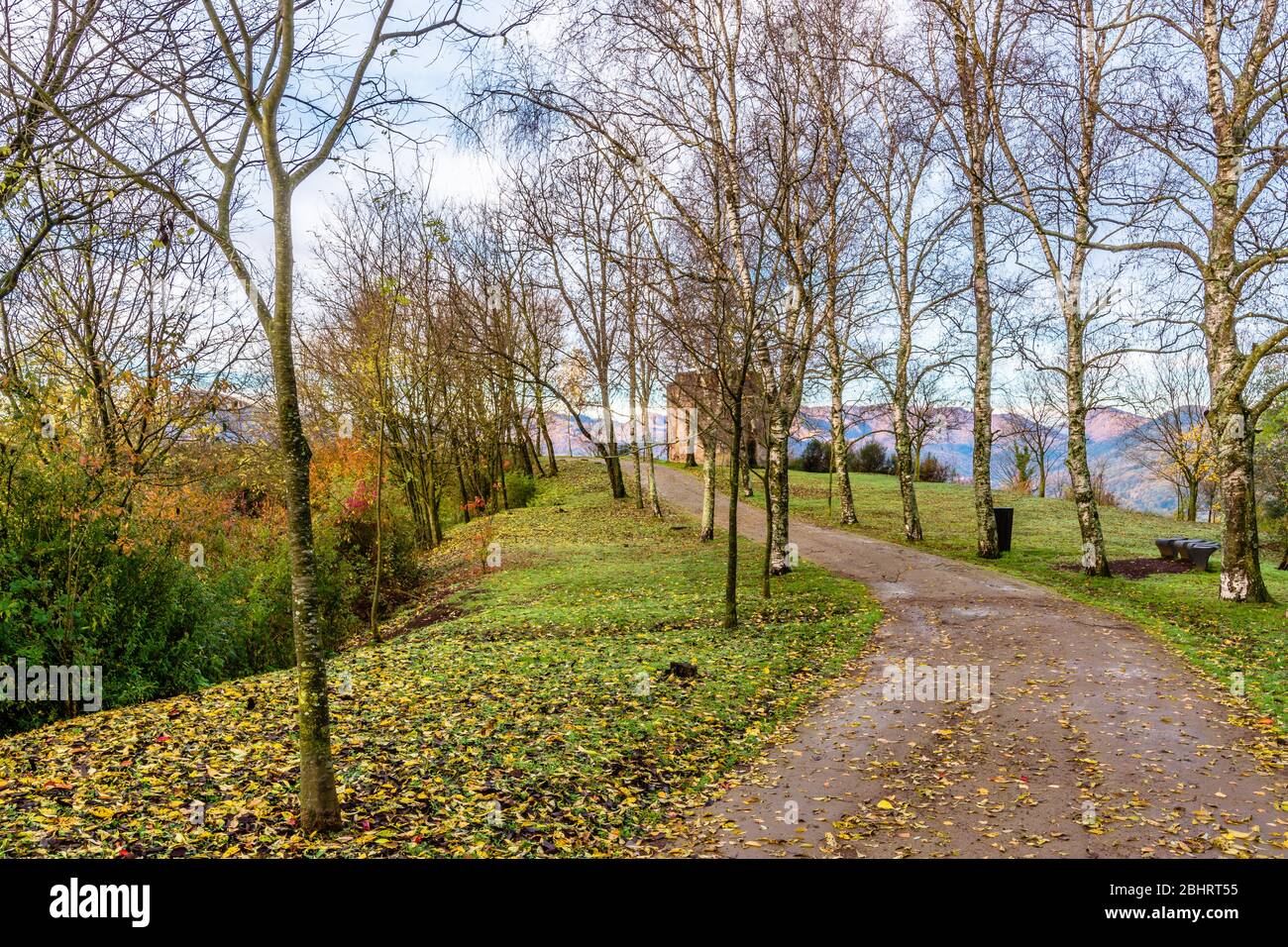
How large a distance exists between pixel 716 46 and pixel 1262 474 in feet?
96.7

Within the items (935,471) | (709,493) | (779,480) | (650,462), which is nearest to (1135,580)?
(779,480)

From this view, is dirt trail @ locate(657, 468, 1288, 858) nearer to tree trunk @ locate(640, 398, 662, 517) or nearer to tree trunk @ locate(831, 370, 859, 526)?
tree trunk @ locate(831, 370, 859, 526)

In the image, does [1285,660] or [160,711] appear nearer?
[160,711]

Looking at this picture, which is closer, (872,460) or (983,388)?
(983,388)

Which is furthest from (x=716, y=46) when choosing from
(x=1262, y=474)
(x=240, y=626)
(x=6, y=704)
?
(x=1262, y=474)

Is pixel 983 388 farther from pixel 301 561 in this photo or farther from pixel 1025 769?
pixel 301 561

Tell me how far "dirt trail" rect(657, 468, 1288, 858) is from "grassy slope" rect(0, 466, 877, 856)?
750 mm

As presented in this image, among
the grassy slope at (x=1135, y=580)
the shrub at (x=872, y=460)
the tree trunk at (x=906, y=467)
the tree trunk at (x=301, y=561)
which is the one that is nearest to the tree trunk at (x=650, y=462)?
the grassy slope at (x=1135, y=580)

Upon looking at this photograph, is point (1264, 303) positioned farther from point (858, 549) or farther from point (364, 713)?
point (364, 713)

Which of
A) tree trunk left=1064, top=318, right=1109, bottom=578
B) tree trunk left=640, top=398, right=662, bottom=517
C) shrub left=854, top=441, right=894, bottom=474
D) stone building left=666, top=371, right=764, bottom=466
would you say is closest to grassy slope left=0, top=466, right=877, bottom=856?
stone building left=666, top=371, right=764, bottom=466

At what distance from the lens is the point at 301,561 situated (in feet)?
16.8

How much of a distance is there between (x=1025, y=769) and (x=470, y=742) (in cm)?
513

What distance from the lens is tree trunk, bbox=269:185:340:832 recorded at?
5.02m

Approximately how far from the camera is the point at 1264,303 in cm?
1477
